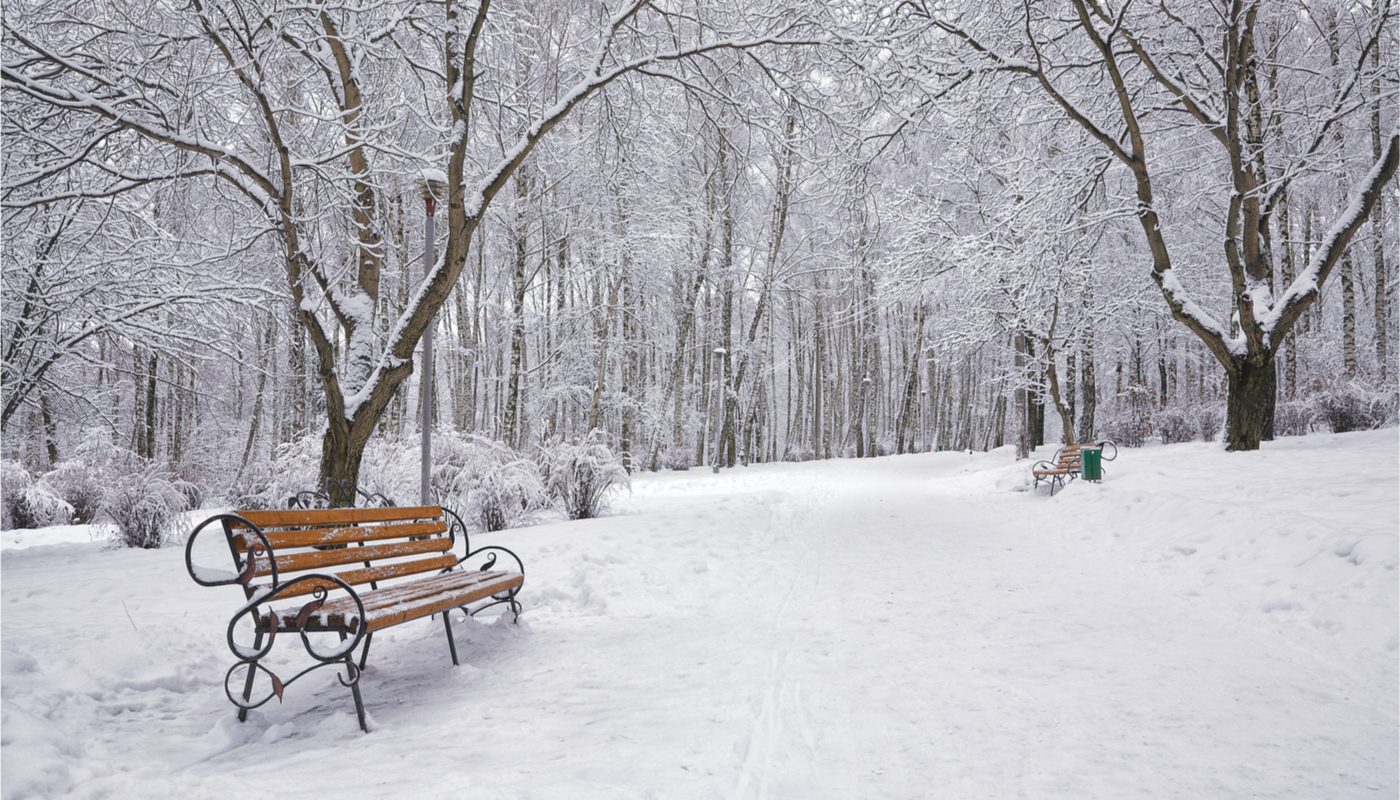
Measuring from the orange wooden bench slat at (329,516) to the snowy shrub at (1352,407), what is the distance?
14956mm

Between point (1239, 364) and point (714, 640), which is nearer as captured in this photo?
point (714, 640)

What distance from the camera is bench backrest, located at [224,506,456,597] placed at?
3100mm

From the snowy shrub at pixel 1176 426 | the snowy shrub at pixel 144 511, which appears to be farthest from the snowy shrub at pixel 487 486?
the snowy shrub at pixel 1176 426

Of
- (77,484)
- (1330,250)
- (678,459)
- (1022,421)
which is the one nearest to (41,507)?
(77,484)

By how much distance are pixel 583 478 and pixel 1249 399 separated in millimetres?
9344

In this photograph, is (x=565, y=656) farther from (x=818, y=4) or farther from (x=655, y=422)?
(x=655, y=422)

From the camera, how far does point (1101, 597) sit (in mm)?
5004

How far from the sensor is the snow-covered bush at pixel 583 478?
9.10m

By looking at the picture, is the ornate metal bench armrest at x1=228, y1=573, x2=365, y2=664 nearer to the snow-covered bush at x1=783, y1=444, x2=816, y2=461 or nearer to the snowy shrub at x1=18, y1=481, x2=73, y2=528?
the snowy shrub at x1=18, y1=481, x2=73, y2=528

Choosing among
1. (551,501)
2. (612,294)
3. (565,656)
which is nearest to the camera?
(565,656)

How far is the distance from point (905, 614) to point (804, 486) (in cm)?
942

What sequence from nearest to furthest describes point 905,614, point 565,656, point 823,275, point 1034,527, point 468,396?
point 565,656 → point 905,614 → point 1034,527 → point 468,396 → point 823,275

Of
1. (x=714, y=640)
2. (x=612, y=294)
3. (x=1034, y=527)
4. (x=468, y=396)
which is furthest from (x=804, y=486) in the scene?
(x=468, y=396)

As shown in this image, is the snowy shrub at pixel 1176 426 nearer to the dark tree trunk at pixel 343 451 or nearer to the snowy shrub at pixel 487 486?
the snowy shrub at pixel 487 486
